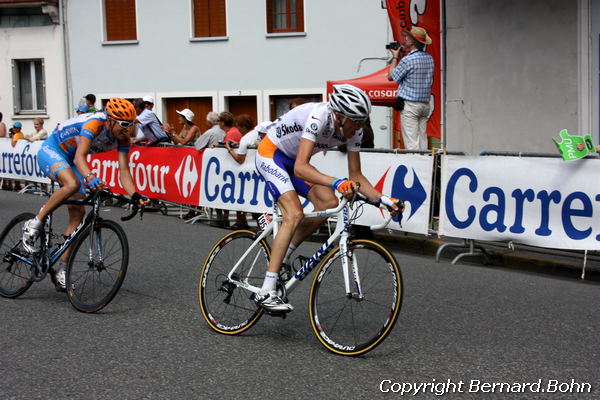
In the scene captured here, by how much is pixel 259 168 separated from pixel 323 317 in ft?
4.10

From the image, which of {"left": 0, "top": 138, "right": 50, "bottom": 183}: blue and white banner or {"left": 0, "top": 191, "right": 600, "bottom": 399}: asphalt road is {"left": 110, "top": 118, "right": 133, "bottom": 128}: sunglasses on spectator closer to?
{"left": 0, "top": 191, "right": 600, "bottom": 399}: asphalt road

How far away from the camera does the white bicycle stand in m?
5.13

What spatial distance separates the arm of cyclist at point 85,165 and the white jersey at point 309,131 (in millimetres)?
1600

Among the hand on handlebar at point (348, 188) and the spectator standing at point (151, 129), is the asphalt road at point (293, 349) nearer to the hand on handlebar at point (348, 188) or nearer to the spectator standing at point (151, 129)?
the hand on handlebar at point (348, 188)

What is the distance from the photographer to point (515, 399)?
14.7 ft

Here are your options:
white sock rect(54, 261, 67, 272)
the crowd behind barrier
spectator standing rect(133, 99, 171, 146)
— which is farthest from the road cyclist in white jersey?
spectator standing rect(133, 99, 171, 146)

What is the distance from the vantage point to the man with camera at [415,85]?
37.6 ft

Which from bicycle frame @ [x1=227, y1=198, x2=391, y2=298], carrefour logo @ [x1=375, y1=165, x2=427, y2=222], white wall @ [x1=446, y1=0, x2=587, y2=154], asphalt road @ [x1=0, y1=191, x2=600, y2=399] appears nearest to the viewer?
asphalt road @ [x1=0, y1=191, x2=600, y2=399]

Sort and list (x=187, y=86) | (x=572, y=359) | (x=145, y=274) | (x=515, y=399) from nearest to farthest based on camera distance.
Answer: (x=515, y=399)
(x=572, y=359)
(x=145, y=274)
(x=187, y=86)

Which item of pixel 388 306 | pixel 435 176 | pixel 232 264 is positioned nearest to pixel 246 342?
pixel 232 264

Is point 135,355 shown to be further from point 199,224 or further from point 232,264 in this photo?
point 199,224

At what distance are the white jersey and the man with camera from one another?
595cm

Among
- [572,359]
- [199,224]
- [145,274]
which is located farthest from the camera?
[199,224]

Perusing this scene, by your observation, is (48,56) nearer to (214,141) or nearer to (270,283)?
(214,141)
